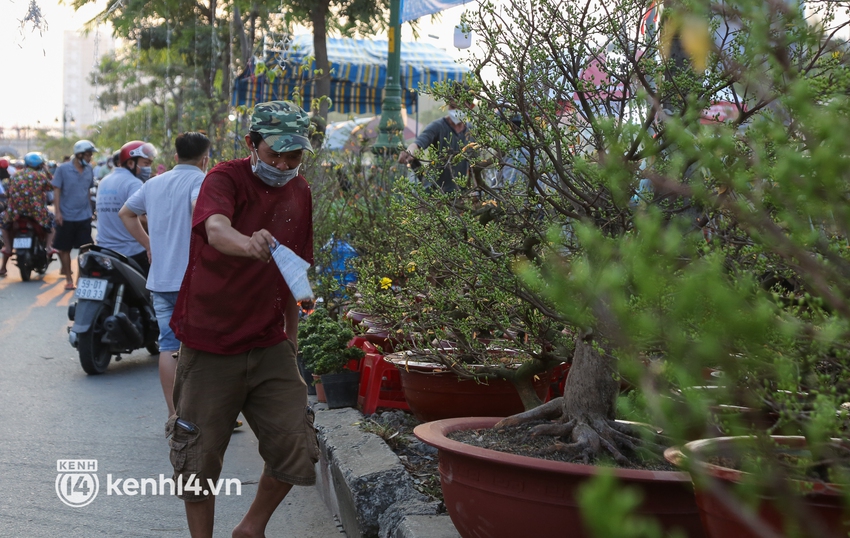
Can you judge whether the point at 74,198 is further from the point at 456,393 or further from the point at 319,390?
the point at 456,393

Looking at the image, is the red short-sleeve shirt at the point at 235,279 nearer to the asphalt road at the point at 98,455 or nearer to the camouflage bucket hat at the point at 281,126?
the camouflage bucket hat at the point at 281,126

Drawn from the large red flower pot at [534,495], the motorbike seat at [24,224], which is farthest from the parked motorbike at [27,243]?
the large red flower pot at [534,495]

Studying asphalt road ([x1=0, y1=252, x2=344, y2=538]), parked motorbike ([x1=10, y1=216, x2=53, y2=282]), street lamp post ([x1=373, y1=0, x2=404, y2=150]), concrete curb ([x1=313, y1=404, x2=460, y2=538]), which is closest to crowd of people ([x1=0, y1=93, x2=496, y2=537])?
concrete curb ([x1=313, y1=404, x2=460, y2=538])

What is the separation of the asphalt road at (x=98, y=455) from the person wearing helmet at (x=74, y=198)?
381 cm

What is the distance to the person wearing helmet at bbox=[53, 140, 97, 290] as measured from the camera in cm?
1296

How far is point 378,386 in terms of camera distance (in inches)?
214

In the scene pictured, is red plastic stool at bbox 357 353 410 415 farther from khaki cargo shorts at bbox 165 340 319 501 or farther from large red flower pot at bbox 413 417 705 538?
large red flower pot at bbox 413 417 705 538

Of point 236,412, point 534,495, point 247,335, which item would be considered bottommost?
point 236,412

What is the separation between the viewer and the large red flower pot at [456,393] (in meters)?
4.68

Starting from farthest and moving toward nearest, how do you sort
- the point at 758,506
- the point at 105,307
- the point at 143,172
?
the point at 143,172
the point at 105,307
the point at 758,506

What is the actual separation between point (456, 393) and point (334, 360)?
1.18 m

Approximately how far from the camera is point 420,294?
4504 mm

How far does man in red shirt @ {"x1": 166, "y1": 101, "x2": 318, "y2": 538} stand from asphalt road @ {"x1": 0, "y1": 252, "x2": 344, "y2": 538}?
826mm

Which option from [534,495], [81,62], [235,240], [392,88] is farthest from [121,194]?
[81,62]
